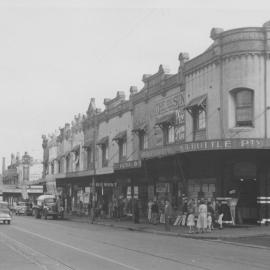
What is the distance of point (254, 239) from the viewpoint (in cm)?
2477

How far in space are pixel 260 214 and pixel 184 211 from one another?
502 centimetres

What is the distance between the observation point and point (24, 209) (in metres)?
68.8

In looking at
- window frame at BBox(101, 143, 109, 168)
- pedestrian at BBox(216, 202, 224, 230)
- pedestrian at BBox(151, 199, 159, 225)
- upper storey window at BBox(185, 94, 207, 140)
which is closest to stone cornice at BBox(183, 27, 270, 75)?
upper storey window at BBox(185, 94, 207, 140)

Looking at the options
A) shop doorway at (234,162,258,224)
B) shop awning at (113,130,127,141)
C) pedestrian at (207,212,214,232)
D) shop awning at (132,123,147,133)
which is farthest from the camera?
shop awning at (113,130,127,141)

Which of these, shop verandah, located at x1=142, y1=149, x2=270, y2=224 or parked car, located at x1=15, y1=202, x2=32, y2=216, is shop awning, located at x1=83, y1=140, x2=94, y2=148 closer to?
parked car, located at x1=15, y1=202, x2=32, y2=216

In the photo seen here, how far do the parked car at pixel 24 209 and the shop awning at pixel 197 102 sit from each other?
35.6 meters

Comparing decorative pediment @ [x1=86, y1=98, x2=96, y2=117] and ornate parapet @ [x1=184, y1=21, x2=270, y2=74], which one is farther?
decorative pediment @ [x1=86, y1=98, x2=96, y2=117]

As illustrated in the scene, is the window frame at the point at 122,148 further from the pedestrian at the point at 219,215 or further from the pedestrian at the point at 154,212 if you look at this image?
the pedestrian at the point at 219,215

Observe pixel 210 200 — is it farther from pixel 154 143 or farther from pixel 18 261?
pixel 18 261

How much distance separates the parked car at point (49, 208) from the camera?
52.5 m

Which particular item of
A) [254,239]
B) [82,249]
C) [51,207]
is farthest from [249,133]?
→ [51,207]

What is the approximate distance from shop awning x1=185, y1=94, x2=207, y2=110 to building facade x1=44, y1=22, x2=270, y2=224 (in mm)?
55

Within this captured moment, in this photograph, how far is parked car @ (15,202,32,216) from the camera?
2606 inches

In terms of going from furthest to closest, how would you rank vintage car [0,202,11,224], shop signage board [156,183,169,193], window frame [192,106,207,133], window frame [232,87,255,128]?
1. vintage car [0,202,11,224]
2. shop signage board [156,183,169,193]
3. window frame [192,106,207,133]
4. window frame [232,87,255,128]
